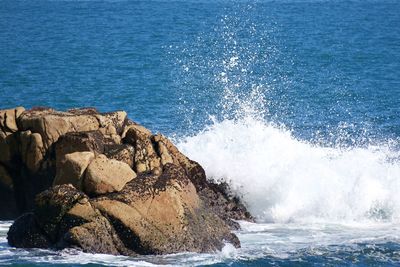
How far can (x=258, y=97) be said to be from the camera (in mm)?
41844

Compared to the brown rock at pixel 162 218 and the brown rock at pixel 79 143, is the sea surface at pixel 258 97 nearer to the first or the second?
the brown rock at pixel 162 218

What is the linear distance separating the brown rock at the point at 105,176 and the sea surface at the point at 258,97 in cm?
147

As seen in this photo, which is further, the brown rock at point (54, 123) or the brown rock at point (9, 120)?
the brown rock at point (9, 120)

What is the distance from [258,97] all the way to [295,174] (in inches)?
633

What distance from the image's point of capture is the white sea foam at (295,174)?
80.6 ft

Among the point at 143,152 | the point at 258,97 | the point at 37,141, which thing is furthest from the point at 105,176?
the point at 258,97

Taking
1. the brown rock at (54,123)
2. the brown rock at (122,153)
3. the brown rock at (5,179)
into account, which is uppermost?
the brown rock at (54,123)

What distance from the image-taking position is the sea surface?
22.1 metres

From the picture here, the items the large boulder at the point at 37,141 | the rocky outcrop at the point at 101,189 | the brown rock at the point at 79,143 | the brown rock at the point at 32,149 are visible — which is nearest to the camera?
the rocky outcrop at the point at 101,189

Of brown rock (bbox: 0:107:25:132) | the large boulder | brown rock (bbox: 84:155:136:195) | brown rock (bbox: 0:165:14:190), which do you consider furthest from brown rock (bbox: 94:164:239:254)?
brown rock (bbox: 0:107:25:132)

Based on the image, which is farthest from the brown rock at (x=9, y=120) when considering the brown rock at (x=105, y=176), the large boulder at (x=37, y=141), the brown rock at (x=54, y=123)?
the brown rock at (x=105, y=176)

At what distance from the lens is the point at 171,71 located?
47469 mm

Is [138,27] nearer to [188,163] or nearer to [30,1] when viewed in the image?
[30,1]

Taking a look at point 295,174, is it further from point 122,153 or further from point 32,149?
point 32,149
